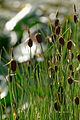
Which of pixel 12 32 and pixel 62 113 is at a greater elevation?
pixel 12 32

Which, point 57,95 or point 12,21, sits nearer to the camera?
point 57,95

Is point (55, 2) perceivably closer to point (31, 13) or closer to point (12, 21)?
point (31, 13)

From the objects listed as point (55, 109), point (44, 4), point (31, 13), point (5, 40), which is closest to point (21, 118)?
point (55, 109)

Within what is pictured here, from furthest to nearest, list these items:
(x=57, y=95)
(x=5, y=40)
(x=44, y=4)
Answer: (x=44, y=4) < (x=5, y=40) < (x=57, y=95)

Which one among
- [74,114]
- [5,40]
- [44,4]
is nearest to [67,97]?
[74,114]

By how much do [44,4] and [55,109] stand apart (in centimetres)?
130

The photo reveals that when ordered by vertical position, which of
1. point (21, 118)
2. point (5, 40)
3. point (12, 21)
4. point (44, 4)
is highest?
point (44, 4)

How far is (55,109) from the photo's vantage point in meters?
1.00

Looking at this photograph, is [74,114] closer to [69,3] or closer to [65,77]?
[65,77]

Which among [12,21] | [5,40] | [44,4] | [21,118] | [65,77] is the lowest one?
[21,118]

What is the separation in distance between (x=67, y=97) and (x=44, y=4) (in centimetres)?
120

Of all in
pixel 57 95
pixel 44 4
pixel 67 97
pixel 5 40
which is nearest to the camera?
pixel 57 95

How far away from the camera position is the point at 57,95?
999 mm

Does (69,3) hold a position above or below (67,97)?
above
